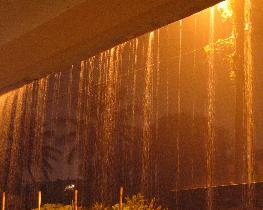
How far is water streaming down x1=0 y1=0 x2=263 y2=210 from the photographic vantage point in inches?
317

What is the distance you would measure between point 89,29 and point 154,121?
4.75 meters

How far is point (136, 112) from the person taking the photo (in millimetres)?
10039

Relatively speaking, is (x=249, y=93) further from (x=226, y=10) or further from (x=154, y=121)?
(x=154, y=121)

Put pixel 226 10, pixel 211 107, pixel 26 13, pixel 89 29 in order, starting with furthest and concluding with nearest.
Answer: pixel 211 107 < pixel 226 10 < pixel 89 29 < pixel 26 13

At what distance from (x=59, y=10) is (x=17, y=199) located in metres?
8.33

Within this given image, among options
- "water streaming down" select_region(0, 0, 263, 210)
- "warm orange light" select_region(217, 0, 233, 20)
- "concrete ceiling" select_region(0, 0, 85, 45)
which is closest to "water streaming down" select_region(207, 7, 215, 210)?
"water streaming down" select_region(0, 0, 263, 210)

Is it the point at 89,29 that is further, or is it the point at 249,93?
the point at 249,93

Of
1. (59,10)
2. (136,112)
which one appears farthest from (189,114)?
(59,10)

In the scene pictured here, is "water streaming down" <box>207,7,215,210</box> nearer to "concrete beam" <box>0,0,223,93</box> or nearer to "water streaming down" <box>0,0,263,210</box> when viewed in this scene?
"water streaming down" <box>0,0,263,210</box>

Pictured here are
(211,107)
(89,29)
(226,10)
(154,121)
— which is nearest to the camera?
(89,29)

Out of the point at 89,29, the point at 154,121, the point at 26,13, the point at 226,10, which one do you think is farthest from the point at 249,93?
the point at 26,13

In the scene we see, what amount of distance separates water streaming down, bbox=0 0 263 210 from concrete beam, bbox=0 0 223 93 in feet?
8.70

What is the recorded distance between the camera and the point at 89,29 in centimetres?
513

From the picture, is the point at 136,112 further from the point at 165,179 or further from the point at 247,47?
the point at 247,47
